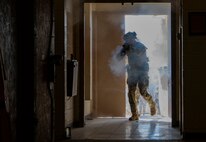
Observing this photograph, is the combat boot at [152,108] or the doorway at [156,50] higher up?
the doorway at [156,50]

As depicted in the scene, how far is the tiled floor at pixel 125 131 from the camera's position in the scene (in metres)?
5.41

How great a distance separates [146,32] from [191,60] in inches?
150

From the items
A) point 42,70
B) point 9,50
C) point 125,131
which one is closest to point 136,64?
point 125,131

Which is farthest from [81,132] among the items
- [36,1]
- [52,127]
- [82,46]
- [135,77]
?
[36,1]

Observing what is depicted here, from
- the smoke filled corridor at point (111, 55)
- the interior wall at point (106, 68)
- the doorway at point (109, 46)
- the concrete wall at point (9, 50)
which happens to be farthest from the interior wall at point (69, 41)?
the concrete wall at point (9, 50)

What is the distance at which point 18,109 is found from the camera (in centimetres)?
208

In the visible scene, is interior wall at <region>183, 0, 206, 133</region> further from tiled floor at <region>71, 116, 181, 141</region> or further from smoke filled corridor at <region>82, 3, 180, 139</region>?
smoke filled corridor at <region>82, 3, 180, 139</region>

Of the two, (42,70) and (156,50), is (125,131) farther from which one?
(42,70)

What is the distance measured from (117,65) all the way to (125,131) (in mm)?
2649

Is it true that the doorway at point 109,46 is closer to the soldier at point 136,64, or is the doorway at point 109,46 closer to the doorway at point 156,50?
the doorway at point 156,50

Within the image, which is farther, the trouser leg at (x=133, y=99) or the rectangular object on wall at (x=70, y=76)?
the trouser leg at (x=133, y=99)

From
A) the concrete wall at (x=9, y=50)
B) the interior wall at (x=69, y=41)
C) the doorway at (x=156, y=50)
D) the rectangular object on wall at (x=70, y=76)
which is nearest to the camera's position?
the concrete wall at (x=9, y=50)

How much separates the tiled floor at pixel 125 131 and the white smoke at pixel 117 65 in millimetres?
1300

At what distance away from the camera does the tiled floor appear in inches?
213
